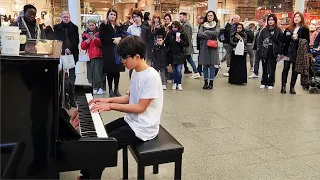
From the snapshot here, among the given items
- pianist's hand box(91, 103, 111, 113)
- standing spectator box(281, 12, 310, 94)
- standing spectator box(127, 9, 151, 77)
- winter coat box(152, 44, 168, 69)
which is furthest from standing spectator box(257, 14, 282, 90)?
pianist's hand box(91, 103, 111, 113)

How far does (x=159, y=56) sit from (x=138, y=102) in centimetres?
412

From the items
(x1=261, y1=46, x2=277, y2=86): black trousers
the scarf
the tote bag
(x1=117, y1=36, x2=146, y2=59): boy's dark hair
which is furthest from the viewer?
the tote bag

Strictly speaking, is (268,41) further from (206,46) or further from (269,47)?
(206,46)

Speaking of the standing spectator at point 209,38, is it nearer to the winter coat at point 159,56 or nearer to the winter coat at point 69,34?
the winter coat at point 159,56

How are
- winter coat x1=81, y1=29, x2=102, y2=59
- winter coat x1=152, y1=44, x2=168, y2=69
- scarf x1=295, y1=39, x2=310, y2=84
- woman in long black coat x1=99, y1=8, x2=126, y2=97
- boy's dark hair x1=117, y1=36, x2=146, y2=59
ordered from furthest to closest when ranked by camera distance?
winter coat x1=152, y1=44, x2=168, y2=69, scarf x1=295, y1=39, x2=310, y2=84, winter coat x1=81, y1=29, x2=102, y2=59, woman in long black coat x1=99, y1=8, x2=126, y2=97, boy's dark hair x1=117, y1=36, x2=146, y2=59

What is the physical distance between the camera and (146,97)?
6.81 feet

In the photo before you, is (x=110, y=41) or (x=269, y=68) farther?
(x=269, y=68)

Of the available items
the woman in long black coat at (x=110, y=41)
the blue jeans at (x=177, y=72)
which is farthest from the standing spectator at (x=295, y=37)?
the woman in long black coat at (x=110, y=41)

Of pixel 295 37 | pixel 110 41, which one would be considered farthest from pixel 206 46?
pixel 110 41

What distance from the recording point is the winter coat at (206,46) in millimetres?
6086

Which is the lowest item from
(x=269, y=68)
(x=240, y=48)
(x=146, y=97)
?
(x=269, y=68)

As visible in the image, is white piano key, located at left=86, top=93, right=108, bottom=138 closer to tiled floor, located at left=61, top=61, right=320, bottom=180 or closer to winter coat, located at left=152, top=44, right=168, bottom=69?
tiled floor, located at left=61, top=61, right=320, bottom=180

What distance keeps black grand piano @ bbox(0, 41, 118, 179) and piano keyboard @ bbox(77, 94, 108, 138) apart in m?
0.10

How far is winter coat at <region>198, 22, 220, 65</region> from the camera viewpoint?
6086mm
